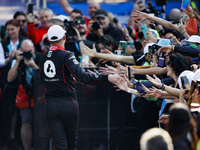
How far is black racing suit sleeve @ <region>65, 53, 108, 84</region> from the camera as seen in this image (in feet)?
21.0

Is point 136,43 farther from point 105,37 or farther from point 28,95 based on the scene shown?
point 28,95

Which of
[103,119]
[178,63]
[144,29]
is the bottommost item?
[103,119]

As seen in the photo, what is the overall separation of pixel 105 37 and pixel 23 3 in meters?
5.08

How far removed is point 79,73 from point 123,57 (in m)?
1.52

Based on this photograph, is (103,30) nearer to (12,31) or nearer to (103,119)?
(12,31)

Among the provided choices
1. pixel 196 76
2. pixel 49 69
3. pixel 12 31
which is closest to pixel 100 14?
pixel 12 31

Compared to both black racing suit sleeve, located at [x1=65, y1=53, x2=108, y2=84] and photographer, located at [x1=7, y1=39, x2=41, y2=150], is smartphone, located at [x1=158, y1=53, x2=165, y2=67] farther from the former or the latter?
photographer, located at [x1=7, y1=39, x2=41, y2=150]

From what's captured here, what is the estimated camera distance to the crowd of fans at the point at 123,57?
6020 mm

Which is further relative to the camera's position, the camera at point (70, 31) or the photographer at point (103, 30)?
the photographer at point (103, 30)

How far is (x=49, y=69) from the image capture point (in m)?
6.61

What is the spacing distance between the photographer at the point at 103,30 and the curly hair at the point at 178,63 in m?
3.28

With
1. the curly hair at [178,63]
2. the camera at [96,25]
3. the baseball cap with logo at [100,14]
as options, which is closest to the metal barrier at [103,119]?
the camera at [96,25]

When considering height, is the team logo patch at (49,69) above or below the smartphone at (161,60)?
below

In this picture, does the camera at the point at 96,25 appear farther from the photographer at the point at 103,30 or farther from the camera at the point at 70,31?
the camera at the point at 70,31
